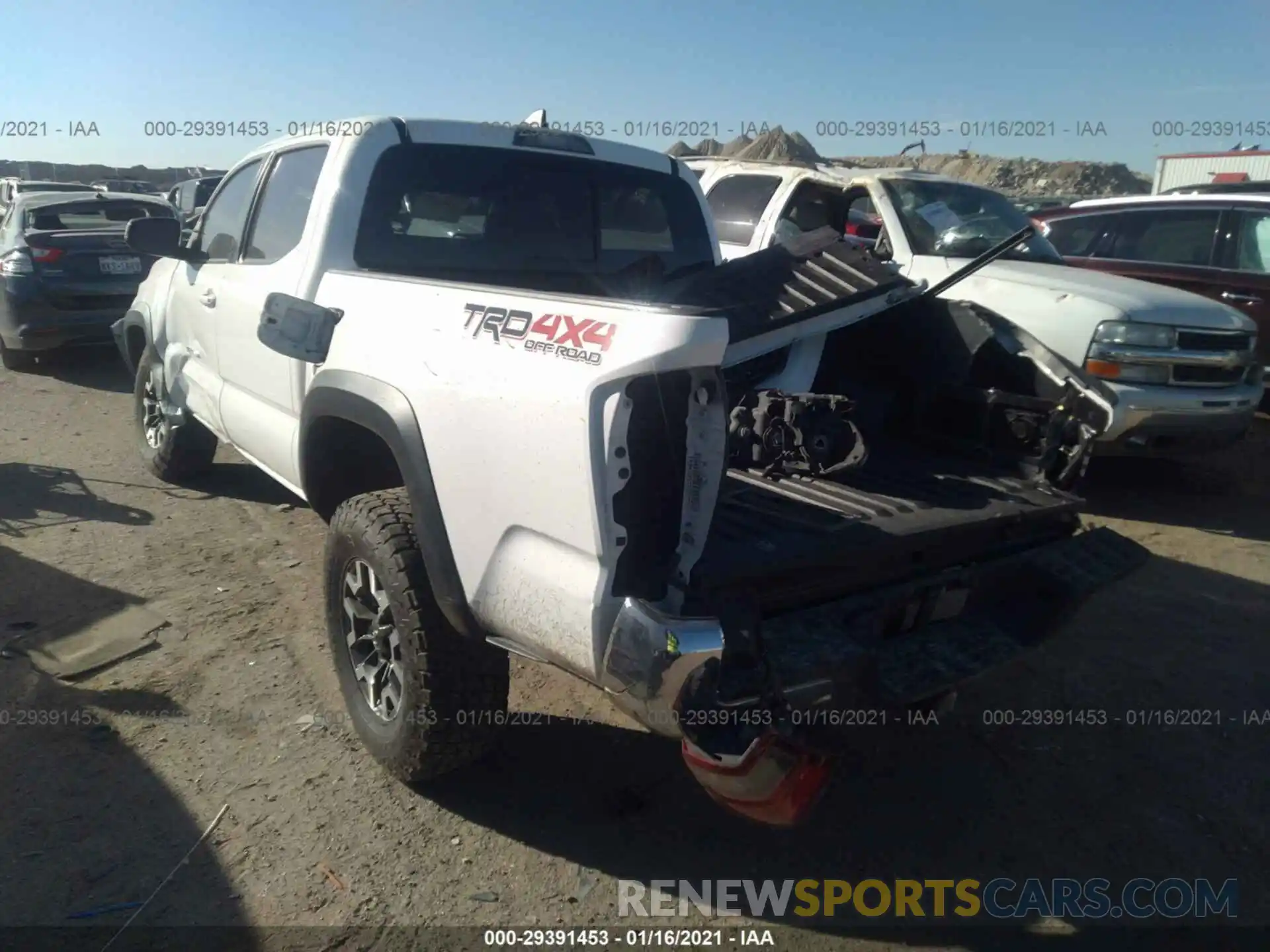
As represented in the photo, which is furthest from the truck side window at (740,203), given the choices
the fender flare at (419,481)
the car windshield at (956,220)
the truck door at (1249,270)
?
the fender flare at (419,481)

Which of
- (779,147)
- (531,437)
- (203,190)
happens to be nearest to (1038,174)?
(779,147)

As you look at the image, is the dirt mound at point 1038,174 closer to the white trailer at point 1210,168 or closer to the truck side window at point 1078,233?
the white trailer at point 1210,168

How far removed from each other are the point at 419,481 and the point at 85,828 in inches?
59.2

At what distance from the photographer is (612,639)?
7.41 feet

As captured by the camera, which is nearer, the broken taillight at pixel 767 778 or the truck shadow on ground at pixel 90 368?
the broken taillight at pixel 767 778

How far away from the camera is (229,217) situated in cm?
483

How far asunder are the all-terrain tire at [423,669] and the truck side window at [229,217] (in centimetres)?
218

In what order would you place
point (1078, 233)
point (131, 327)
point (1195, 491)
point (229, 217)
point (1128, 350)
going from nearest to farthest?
1. point (229, 217)
2. point (1128, 350)
3. point (131, 327)
4. point (1195, 491)
5. point (1078, 233)

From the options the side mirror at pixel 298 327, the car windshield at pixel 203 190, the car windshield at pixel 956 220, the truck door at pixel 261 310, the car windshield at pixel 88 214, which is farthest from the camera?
the car windshield at pixel 203 190

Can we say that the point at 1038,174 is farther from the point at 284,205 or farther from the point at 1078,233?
the point at 284,205

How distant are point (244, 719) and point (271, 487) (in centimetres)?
290

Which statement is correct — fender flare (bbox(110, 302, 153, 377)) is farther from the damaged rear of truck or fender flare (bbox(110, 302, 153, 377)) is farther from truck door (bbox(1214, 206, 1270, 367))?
truck door (bbox(1214, 206, 1270, 367))

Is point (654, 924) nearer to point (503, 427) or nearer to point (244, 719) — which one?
point (503, 427)

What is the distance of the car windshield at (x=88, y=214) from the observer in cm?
961
